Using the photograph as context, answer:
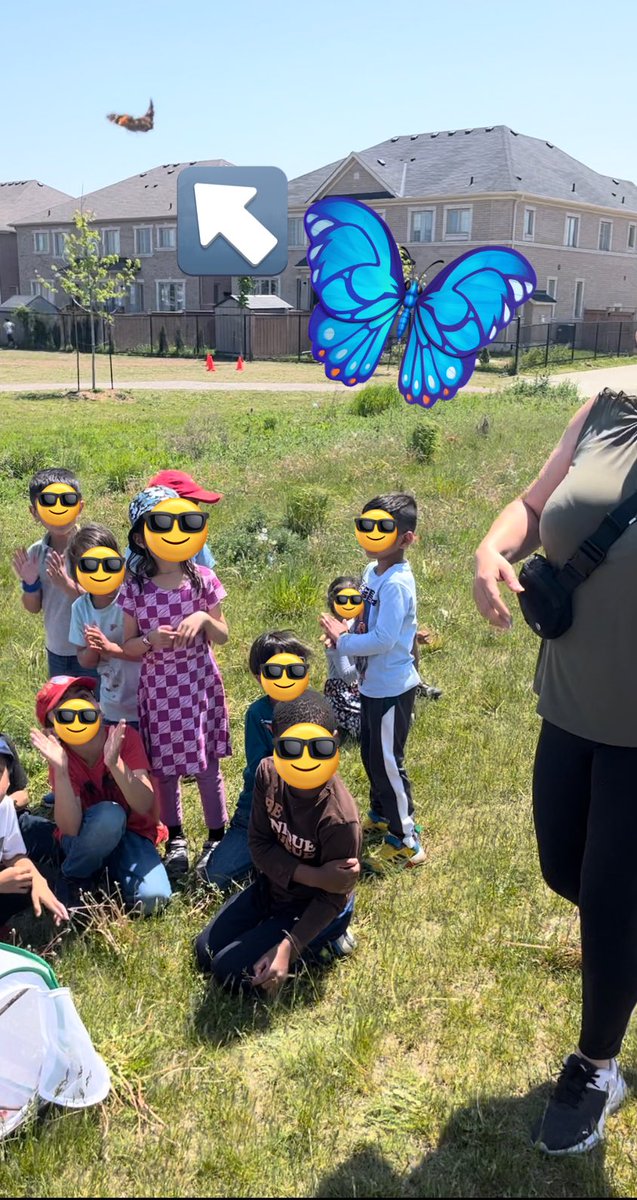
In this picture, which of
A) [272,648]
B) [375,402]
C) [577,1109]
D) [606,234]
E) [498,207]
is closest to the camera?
[577,1109]

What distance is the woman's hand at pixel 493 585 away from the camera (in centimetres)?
201

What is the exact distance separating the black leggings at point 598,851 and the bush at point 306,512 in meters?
5.58

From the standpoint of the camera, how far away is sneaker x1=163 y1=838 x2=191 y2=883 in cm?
342

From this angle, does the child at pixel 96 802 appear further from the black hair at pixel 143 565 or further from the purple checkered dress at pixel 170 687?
the black hair at pixel 143 565

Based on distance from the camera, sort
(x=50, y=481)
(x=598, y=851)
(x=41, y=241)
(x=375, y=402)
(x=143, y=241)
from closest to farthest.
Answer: (x=598, y=851)
(x=50, y=481)
(x=375, y=402)
(x=143, y=241)
(x=41, y=241)

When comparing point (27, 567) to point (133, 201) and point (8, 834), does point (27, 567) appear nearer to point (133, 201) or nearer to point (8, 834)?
point (8, 834)

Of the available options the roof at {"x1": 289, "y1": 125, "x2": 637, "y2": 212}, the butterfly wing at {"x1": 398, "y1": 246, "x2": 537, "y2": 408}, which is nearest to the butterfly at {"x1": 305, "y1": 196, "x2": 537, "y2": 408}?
the butterfly wing at {"x1": 398, "y1": 246, "x2": 537, "y2": 408}

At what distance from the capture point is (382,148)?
144 feet

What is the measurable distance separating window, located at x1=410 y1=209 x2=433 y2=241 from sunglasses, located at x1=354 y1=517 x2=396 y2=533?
39641 millimetres

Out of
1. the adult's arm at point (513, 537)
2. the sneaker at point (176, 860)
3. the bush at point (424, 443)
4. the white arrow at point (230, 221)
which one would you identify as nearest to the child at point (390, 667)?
the sneaker at point (176, 860)

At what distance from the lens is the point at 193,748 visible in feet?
11.3

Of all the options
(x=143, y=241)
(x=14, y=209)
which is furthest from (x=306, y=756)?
(x=14, y=209)

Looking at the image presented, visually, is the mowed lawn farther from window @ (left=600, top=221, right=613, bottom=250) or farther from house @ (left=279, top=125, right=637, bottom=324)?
window @ (left=600, top=221, right=613, bottom=250)

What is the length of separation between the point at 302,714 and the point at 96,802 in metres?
1.05
